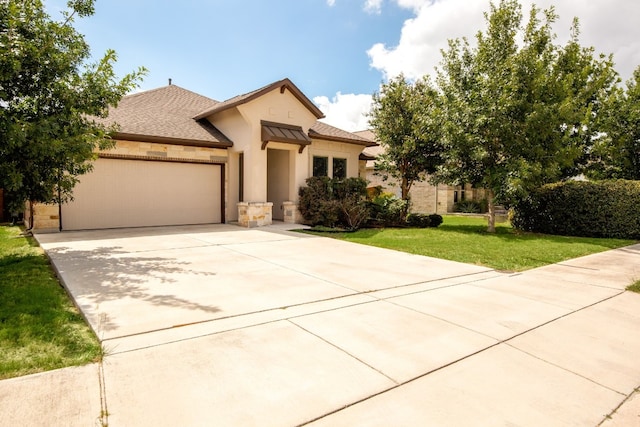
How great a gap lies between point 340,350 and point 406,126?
14165 mm

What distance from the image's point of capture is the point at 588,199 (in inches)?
540

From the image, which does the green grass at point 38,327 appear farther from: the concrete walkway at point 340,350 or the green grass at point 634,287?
the green grass at point 634,287

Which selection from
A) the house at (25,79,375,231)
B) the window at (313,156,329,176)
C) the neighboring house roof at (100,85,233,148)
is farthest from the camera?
the window at (313,156,329,176)

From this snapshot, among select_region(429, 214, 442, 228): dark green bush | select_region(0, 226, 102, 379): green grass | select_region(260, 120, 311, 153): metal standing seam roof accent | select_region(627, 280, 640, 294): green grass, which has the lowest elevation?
select_region(627, 280, 640, 294): green grass

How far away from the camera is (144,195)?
13531 mm

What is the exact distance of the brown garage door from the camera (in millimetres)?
12422

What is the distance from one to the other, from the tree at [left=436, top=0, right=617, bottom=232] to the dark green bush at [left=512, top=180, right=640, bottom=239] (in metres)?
0.89

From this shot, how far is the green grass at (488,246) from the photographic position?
8.59 metres

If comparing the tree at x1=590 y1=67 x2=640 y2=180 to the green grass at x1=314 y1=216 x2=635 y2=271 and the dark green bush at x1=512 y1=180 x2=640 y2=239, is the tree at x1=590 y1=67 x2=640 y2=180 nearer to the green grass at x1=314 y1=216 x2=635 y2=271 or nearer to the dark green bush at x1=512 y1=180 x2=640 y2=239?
the dark green bush at x1=512 y1=180 x2=640 y2=239

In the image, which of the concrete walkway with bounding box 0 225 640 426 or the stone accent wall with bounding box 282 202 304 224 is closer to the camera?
the concrete walkway with bounding box 0 225 640 426

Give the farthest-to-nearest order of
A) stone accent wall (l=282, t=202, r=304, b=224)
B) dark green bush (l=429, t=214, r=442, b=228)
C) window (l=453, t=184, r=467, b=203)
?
window (l=453, t=184, r=467, b=203)
dark green bush (l=429, t=214, r=442, b=228)
stone accent wall (l=282, t=202, r=304, b=224)

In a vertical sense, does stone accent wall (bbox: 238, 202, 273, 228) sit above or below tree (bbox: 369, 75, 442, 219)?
below

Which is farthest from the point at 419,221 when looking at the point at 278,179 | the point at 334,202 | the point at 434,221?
the point at 278,179

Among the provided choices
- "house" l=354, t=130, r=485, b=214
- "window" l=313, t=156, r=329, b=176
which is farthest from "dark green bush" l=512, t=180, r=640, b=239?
"house" l=354, t=130, r=485, b=214
